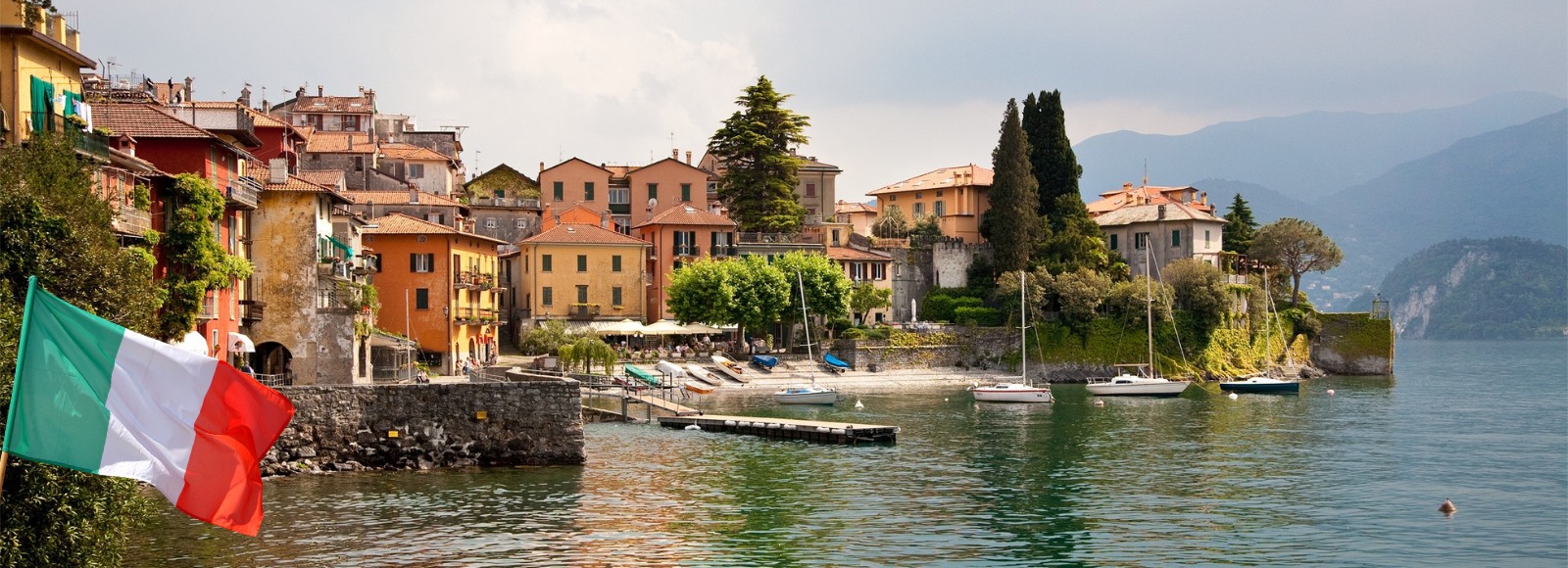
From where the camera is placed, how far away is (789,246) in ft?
301

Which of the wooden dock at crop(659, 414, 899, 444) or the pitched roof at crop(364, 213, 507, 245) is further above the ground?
the pitched roof at crop(364, 213, 507, 245)

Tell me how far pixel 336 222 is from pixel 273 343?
29.8 ft

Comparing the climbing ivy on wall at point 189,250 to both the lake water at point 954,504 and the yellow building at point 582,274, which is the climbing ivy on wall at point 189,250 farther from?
the yellow building at point 582,274

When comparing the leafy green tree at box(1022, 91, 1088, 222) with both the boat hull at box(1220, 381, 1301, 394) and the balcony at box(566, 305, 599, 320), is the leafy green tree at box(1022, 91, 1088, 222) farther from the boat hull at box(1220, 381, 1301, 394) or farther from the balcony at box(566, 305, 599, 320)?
the balcony at box(566, 305, 599, 320)

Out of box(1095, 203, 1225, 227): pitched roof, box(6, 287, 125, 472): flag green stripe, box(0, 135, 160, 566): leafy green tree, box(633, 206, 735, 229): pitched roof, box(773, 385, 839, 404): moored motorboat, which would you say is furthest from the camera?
box(1095, 203, 1225, 227): pitched roof

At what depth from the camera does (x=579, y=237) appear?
283 feet

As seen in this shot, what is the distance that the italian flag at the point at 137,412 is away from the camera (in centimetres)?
1402

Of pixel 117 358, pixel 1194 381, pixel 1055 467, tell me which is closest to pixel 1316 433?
pixel 1055 467

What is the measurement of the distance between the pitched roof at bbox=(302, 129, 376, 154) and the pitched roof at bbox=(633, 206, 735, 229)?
1752 cm

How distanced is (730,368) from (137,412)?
64.7 metres

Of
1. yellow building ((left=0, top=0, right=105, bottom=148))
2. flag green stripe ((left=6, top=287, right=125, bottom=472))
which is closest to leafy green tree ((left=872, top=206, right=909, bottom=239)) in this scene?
yellow building ((left=0, top=0, right=105, bottom=148))

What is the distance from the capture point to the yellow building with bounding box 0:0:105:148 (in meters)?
32.2

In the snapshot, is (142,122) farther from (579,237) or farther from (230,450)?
(579,237)

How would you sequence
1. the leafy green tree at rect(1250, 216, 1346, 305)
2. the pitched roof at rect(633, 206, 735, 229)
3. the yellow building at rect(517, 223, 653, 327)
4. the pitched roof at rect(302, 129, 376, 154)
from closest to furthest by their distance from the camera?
the pitched roof at rect(302, 129, 376, 154)
the yellow building at rect(517, 223, 653, 327)
the pitched roof at rect(633, 206, 735, 229)
the leafy green tree at rect(1250, 216, 1346, 305)
